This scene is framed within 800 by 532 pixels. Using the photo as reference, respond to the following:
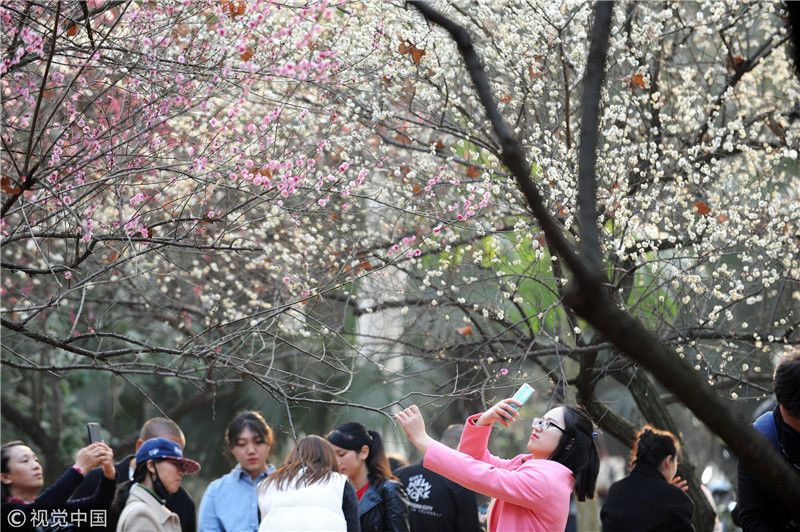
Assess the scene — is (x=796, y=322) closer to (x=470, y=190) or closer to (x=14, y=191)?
(x=470, y=190)

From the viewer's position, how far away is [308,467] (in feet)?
15.3

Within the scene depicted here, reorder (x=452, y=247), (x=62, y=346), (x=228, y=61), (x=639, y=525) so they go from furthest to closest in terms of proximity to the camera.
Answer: (x=452, y=247)
(x=228, y=61)
(x=639, y=525)
(x=62, y=346)

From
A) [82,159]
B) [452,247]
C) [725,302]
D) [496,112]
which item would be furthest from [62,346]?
[725,302]

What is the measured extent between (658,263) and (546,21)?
6.03 feet

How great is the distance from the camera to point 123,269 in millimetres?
7145

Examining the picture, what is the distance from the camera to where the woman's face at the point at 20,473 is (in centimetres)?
493

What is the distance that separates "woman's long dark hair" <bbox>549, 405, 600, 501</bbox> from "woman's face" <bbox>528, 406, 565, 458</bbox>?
2 centimetres

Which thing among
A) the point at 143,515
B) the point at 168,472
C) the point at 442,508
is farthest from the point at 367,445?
the point at 143,515

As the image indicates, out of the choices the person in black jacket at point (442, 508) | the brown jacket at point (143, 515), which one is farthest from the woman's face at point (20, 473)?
the person in black jacket at point (442, 508)

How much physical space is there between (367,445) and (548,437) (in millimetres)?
1682

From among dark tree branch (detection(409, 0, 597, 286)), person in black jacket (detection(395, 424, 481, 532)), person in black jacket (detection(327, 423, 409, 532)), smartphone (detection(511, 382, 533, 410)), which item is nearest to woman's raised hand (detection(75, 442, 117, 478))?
person in black jacket (detection(327, 423, 409, 532))

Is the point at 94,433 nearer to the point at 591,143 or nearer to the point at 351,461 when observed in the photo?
the point at 351,461

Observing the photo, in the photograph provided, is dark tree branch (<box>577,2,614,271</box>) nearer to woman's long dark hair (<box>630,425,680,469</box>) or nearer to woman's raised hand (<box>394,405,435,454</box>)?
woman's raised hand (<box>394,405,435,454</box>)

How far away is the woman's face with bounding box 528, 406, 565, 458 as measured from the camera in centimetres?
383
